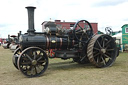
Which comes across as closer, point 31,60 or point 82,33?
point 31,60

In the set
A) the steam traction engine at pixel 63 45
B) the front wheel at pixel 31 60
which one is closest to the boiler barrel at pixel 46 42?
the steam traction engine at pixel 63 45

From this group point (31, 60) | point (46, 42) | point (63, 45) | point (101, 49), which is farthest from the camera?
point (101, 49)

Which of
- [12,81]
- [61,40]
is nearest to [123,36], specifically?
[61,40]

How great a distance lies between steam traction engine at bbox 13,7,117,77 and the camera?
5.23m

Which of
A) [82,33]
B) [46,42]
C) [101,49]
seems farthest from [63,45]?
[101,49]

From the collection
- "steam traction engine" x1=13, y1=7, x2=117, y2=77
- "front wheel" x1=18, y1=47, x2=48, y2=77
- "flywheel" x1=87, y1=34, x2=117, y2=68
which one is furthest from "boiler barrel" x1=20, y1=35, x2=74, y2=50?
"flywheel" x1=87, y1=34, x2=117, y2=68

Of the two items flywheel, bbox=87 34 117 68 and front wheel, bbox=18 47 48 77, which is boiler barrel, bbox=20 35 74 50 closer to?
front wheel, bbox=18 47 48 77

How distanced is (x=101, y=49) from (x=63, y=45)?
4.78ft

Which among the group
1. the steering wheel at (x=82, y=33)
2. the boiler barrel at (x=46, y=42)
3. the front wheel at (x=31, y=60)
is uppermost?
the steering wheel at (x=82, y=33)

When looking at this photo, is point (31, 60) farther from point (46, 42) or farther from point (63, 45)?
point (63, 45)

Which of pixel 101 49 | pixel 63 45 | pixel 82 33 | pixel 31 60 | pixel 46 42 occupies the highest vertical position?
pixel 82 33

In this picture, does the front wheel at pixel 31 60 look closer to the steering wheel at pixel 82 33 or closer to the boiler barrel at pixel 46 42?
the boiler barrel at pixel 46 42

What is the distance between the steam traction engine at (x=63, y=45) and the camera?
17.2 feet

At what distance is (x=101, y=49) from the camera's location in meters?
6.15
